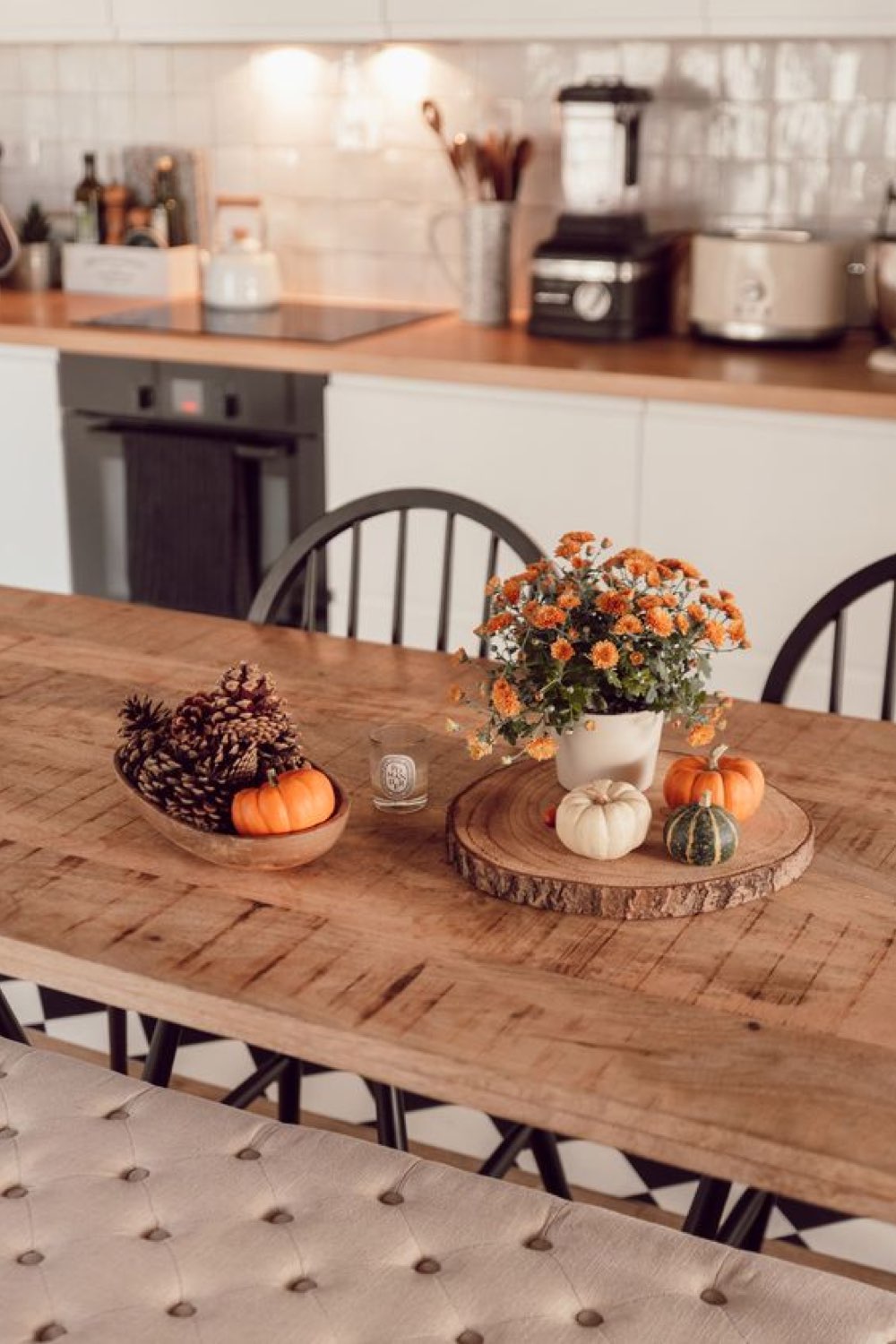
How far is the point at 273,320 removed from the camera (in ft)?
12.1

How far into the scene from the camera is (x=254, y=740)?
143 cm

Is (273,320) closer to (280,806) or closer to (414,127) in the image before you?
(414,127)

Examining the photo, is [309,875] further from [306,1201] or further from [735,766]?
[735,766]

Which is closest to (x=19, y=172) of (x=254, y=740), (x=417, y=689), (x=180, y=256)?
(x=180, y=256)

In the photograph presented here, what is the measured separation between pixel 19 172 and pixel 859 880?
360 centimetres

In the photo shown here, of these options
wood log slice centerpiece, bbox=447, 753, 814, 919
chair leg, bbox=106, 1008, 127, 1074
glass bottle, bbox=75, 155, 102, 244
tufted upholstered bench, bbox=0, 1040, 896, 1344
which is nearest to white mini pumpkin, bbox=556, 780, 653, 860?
wood log slice centerpiece, bbox=447, 753, 814, 919

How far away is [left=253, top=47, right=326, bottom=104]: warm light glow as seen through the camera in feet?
12.7

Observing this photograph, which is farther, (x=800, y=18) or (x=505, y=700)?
(x=800, y=18)

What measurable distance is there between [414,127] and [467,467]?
1.03 metres

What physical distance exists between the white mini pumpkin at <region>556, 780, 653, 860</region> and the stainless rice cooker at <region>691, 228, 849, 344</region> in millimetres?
2084

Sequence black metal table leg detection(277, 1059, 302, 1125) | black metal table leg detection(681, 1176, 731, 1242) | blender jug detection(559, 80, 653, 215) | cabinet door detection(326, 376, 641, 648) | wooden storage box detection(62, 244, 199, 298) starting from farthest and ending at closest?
wooden storage box detection(62, 244, 199, 298), blender jug detection(559, 80, 653, 215), cabinet door detection(326, 376, 641, 648), black metal table leg detection(277, 1059, 302, 1125), black metal table leg detection(681, 1176, 731, 1242)

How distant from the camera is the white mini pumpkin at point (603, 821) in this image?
1370 millimetres

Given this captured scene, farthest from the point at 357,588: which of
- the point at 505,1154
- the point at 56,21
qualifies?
the point at 56,21

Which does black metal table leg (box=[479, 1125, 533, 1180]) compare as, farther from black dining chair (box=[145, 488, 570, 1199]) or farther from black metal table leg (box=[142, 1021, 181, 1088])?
black metal table leg (box=[142, 1021, 181, 1088])
